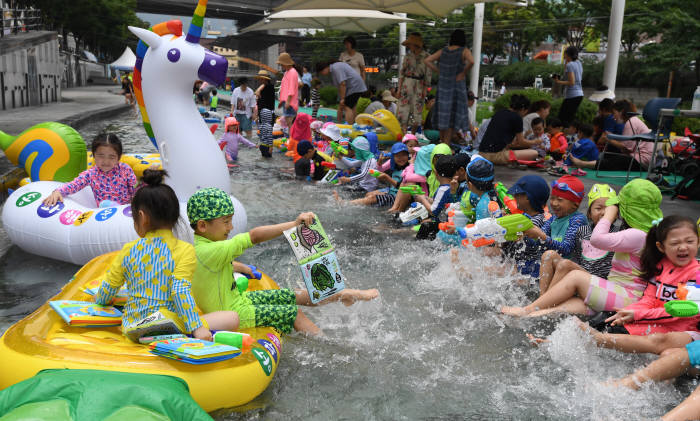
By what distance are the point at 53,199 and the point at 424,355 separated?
140 inches

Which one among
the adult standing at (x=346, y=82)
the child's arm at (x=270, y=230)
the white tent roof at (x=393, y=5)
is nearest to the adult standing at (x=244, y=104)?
the adult standing at (x=346, y=82)

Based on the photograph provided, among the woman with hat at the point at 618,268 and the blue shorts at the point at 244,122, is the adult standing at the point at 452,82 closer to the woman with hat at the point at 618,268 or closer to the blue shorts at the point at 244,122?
the blue shorts at the point at 244,122

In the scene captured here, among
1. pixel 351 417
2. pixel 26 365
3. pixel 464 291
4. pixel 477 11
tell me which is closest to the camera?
pixel 26 365

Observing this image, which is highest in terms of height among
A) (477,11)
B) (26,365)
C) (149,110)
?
(477,11)

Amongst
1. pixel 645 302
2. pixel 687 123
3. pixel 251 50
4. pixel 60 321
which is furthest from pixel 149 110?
pixel 251 50

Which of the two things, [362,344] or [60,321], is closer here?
[60,321]

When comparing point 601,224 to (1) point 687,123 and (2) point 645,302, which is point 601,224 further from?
(1) point 687,123

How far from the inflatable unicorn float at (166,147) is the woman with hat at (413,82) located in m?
6.00

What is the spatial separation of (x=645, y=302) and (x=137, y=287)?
3.08 m

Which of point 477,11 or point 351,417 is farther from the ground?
point 477,11

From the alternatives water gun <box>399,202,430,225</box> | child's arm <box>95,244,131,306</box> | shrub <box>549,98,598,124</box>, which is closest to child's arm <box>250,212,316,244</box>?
child's arm <box>95,244,131,306</box>

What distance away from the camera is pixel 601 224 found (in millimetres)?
3885

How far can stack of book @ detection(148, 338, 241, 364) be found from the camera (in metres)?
2.77

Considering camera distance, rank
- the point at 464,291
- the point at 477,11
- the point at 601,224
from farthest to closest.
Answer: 1. the point at 477,11
2. the point at 464,291
3. the point at 601,224
